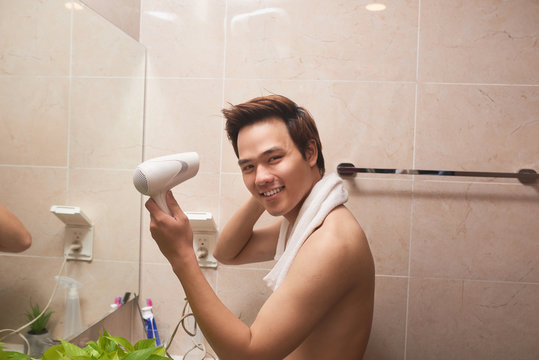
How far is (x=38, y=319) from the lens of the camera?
84 centimetres

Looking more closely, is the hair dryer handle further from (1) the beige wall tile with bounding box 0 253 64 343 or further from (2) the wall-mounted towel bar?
(2) the wall-mounted towel bar

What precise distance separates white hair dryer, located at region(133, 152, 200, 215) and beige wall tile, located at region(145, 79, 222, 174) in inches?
19.9

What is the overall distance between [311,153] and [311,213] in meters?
0.17

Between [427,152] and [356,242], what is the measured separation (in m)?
0.64

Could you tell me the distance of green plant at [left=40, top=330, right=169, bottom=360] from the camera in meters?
0.67

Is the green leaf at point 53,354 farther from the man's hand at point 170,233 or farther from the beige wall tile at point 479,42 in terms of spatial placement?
the beige wall tile at point 479,42

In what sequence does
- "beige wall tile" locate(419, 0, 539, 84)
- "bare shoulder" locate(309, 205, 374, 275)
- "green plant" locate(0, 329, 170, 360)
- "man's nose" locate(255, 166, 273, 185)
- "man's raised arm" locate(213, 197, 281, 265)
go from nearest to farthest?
"green plant" locate(0, 329, 170, 360) < "bare shoulder" locate(309, 205, 374, 275) < "man's nose" locate(255, 166, 273, 185) < "man's raised arm" locate(213, 197, 281, 265) < "beige wall tile" locate(419, 0, 539, 84)

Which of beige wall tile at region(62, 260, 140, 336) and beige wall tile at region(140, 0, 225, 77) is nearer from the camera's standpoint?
beige wall tile at region(62, 260, 140, 336)

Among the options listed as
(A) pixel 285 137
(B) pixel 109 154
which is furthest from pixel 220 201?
(A) pixel 285 137

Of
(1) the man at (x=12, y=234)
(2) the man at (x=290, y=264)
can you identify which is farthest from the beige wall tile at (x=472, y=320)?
(1) the man at (x=12, y=234)

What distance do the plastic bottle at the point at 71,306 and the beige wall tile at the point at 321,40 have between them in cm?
88

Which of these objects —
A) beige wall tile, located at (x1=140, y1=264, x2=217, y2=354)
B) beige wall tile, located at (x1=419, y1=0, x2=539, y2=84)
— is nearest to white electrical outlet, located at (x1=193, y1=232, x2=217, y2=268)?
beige wall tile, located at (x1=140, y1=264, x2=217, y2=354)

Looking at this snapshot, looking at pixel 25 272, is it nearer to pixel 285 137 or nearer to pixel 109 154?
pixel 109 154

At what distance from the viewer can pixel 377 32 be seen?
128 centimetres
